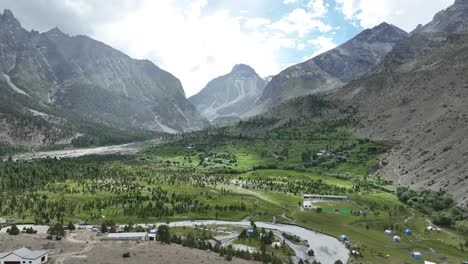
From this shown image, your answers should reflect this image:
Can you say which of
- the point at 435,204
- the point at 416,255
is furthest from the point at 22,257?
the point at 435,204

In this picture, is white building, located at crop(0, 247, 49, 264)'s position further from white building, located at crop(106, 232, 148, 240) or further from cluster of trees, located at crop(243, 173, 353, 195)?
cluster of trees, located at crop(243, 173, 353, 195)

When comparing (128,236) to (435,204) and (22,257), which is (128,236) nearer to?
(22,257)

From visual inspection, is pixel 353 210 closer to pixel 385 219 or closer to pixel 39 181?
pixel 385 219

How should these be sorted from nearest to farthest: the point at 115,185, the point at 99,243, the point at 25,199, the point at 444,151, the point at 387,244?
1. the point at 99,243
2. the point at 387,244
3. the point at 25,199
4. the point at 115,185
5. the point at 444,151

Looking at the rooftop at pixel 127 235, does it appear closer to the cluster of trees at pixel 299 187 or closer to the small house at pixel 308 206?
the small house at pixel 308 206

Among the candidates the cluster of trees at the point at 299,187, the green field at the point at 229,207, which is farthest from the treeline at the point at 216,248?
the cluster of trees at the point at 299,187

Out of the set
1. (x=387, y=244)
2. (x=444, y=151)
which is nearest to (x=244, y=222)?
(x=387, y=244)
